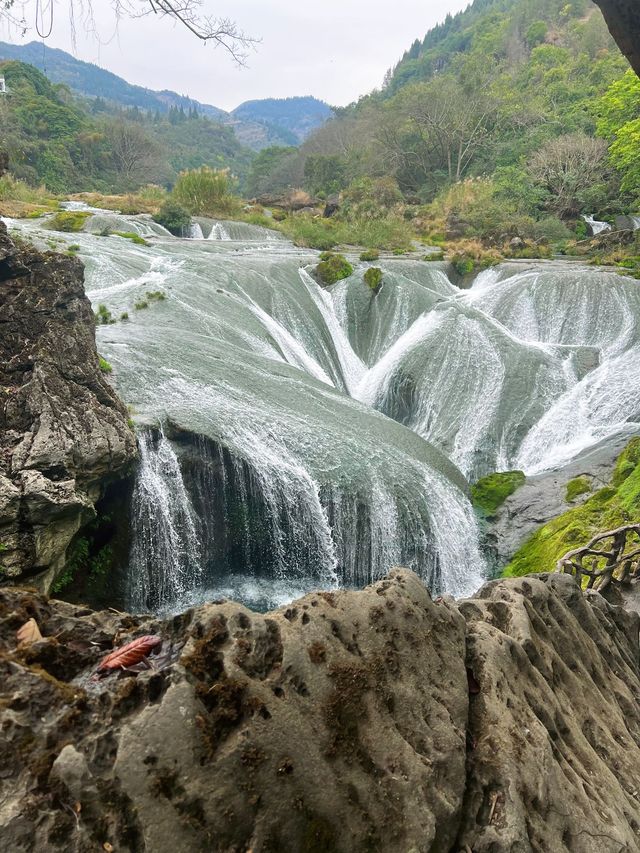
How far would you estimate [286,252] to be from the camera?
2367 centimetres

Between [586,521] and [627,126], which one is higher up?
[627,126]

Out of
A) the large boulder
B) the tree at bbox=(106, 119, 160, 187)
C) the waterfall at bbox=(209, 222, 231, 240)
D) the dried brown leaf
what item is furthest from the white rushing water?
the tree at bbox=(106, 119, 160, 187)

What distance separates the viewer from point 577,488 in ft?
33.8

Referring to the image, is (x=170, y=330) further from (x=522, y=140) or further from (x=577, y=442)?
(x=522, y=140)

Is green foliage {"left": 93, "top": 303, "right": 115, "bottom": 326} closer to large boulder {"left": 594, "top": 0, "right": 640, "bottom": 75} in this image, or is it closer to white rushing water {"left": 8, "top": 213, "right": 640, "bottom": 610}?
white rushing water {"left": 8, "top": 213, "right": 640, "bottom": 610}

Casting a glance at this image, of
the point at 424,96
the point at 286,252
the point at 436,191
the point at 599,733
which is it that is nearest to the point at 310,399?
the point at 599,733

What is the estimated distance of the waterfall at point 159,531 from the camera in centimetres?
767

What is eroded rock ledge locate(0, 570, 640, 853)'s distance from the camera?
1.62 m

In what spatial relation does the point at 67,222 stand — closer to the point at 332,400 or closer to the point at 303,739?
the point at 332,400

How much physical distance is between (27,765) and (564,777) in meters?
2.16

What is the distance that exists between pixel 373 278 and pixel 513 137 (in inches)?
1140

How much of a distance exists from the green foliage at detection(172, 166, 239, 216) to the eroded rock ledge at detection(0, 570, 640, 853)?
29806mm

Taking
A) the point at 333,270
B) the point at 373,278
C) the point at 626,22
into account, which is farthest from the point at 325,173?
the point at 626,22

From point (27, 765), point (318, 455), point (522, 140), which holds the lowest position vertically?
point (318, 455)
